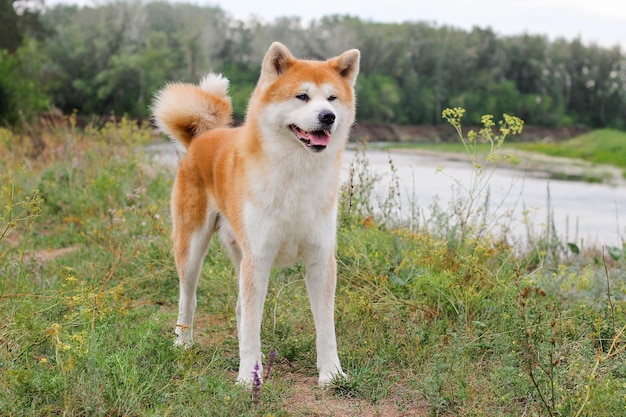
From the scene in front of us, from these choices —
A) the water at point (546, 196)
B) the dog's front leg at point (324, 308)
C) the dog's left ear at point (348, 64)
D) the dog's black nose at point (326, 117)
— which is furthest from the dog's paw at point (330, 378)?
the water at point (546, 196)

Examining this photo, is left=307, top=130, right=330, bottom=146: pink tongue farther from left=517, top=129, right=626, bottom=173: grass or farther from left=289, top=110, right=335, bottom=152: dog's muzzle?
left=517, top=129, right=626, bottom=173: grass

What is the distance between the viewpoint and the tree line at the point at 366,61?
46.1 metres

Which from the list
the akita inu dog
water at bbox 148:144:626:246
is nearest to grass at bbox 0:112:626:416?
the akita inu dog

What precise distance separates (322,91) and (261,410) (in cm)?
164

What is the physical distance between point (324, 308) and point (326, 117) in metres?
1.09

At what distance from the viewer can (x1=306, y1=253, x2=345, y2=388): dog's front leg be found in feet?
12.5

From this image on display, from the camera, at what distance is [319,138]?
356cm

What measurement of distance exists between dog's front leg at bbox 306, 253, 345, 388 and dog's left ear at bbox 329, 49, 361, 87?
3.35ft

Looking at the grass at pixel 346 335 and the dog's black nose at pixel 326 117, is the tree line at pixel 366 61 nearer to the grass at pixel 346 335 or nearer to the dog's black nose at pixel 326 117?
the grass at pixel 346 335

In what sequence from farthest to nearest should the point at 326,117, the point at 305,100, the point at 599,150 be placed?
the point at 599,150
the point at 305,100
the point at 326,117

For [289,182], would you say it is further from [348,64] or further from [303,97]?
[348,64]

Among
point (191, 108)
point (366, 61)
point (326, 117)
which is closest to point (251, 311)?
point (326, 117)

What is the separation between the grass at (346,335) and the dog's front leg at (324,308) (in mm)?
146

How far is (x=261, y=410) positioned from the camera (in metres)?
3.18
